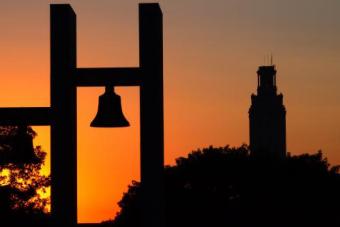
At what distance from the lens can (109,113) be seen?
42.2 ft

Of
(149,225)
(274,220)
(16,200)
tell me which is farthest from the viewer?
(274,220)

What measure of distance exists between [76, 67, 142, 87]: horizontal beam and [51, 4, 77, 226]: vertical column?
0.38ft

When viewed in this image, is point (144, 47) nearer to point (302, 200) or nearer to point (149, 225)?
point (149, 225)

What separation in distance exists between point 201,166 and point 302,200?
9.39 m

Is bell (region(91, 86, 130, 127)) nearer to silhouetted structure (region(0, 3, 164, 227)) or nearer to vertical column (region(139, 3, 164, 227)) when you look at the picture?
silhouetted structure (region(0, 3, 164, 227))

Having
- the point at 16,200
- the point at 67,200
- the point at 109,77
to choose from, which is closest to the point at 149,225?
the point at 67,200

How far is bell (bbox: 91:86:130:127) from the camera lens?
12.6m

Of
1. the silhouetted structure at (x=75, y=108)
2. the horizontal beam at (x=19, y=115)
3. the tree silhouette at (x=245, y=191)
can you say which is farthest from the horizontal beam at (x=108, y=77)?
the tree silhouette at (x=245, y=191)

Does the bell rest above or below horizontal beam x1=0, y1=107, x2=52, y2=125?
above

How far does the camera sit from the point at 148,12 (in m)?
11.7

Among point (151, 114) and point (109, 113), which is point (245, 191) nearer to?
point (109, 113)

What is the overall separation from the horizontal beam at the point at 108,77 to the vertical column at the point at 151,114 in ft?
0.34

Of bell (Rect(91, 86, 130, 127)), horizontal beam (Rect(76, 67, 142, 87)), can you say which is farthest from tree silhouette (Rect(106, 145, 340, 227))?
horizontal beam (Rect(76, 67, 142, 87))

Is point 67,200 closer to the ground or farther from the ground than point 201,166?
closer to the ground
